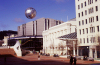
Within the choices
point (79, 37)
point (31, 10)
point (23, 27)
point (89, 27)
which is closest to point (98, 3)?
point (89, 27)

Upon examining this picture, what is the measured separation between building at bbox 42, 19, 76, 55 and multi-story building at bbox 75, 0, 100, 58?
36.6 ft

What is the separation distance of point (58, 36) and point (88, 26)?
134ft

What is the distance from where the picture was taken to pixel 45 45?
411ft

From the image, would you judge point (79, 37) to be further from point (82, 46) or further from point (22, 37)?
point (22, 37)

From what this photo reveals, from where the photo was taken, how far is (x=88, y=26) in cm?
6200

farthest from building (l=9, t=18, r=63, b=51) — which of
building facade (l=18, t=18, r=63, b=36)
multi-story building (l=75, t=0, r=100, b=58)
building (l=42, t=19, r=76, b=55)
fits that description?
multi-story building (l=75, t=0, r=100, b=58)

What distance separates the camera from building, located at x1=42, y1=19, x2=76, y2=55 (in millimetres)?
88562

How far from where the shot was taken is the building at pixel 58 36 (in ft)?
291

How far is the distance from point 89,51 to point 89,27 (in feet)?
28.1

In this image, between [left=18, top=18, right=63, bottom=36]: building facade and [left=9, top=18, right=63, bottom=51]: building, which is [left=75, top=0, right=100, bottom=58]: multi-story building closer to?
[left=18, top=18, right=63, bottom=36]: building facade

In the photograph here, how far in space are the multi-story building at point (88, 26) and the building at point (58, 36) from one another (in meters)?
11.1

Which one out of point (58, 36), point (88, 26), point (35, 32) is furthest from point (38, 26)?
point (88, 26)

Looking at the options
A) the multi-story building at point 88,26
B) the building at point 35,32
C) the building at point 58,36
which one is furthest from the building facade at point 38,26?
the multi-story building at point 88,26

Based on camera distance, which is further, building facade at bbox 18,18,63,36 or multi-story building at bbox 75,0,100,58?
building facade at bbox 18,18,63,36
